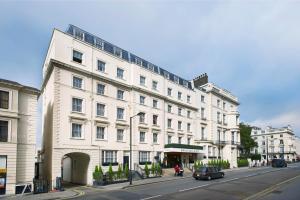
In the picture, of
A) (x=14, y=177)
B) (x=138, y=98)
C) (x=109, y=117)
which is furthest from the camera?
(x=138, y=98)

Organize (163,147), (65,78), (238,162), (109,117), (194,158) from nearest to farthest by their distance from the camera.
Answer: (65,78) → (109,117) → (163,147) → (194,158) → (238,162)

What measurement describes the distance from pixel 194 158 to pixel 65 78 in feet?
100

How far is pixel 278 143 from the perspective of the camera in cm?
12862

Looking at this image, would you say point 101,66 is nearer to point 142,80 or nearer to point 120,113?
point 120,113

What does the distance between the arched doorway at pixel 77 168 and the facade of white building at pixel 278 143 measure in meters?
103

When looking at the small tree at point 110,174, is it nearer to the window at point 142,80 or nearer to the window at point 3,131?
the window at point 3,131

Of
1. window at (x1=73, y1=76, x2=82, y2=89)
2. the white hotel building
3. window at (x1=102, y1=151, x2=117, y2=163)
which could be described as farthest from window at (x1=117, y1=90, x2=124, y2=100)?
window at (x1=102, y1=151, x2=117, y2=163)

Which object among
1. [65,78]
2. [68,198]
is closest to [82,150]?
[65,78]

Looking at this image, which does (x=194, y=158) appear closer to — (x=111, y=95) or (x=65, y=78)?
(x=111, y=95)

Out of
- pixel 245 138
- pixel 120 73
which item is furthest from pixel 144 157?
pixel 245 138

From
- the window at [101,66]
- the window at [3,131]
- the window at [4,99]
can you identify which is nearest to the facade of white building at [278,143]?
the window at [101,66]

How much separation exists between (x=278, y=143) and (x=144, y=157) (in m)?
104

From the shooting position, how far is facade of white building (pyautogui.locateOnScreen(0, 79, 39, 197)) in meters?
24.3

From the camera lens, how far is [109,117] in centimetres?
3694
